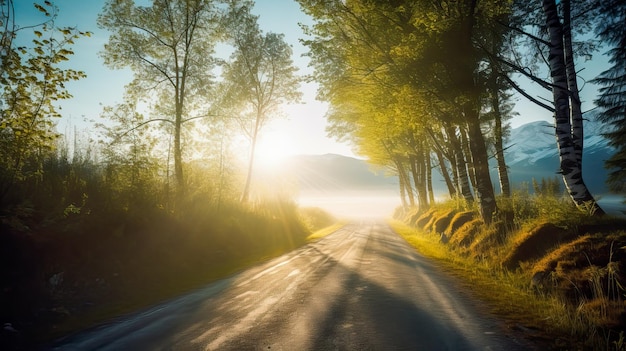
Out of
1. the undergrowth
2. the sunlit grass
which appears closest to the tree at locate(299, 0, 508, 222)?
the undergrowth

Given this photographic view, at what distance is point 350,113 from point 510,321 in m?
21.6

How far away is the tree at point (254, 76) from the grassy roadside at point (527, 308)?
629 inches

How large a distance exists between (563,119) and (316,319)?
8.28 metres

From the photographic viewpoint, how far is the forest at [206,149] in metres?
6.12

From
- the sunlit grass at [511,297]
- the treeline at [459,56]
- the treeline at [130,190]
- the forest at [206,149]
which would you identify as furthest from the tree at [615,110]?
the treeline at [130,190]

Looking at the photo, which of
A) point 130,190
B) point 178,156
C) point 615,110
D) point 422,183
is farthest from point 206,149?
point 615,110

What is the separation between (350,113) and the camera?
24.9 meters

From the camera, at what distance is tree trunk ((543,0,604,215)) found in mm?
7363

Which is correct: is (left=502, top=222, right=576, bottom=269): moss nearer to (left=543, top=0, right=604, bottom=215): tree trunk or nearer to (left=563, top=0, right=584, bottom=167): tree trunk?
(left=543, top=0, right=604, bottom=215): tree trunk

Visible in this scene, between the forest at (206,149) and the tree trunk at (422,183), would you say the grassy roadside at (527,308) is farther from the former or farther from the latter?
the tree trunk at (422,183)

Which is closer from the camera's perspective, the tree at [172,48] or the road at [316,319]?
the road at [316,319]

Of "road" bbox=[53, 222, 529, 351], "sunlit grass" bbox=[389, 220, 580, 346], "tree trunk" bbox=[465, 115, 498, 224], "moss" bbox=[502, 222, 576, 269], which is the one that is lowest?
"sunlit grass" bbox=[389, 220, 580, 346]

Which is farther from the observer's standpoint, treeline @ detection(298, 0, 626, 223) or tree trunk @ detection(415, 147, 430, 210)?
tree trunk @ detection(415, 147, 430, 210)

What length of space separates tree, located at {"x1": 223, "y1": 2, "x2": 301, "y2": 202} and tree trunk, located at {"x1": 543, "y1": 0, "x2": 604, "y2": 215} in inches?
687
